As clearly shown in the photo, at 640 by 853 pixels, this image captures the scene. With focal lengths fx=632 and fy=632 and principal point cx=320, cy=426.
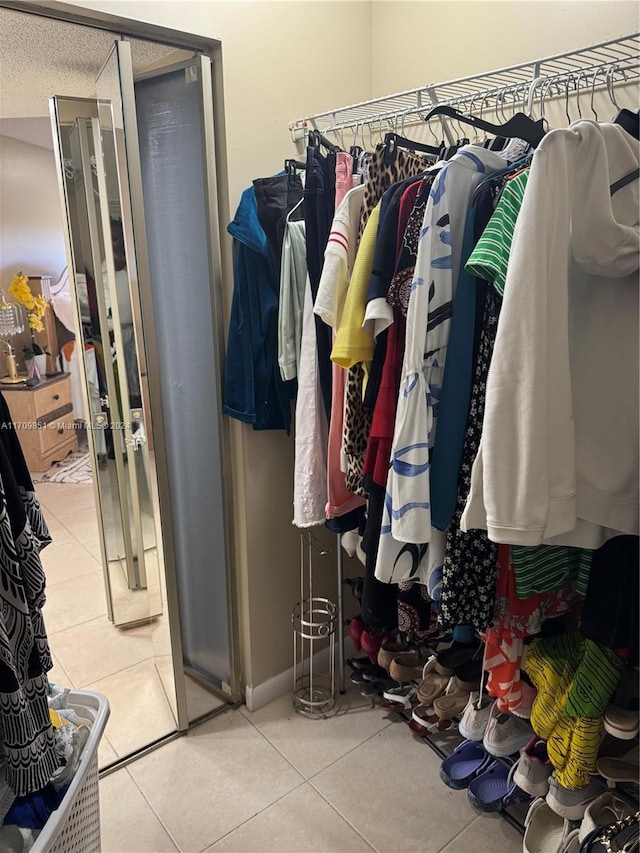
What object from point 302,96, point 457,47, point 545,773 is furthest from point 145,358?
point 545,773

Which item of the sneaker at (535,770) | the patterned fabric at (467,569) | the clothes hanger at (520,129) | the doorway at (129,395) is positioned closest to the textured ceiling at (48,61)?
the doorway at (129,395)

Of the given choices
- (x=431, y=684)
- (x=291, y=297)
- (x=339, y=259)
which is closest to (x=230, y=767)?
(x=431, y=684)

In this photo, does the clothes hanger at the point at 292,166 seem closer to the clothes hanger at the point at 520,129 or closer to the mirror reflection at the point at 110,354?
the mirror reflection at the point at 110,354

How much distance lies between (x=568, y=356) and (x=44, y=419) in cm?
144

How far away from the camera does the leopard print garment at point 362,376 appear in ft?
4.75

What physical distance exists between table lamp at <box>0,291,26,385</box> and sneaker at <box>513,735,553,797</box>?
5.44 feet

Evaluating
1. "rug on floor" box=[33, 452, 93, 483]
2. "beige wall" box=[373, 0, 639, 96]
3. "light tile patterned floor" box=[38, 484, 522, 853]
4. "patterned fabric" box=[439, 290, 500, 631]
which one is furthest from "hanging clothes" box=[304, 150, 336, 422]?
"light tile patterned floor" box=[38, 484, 522, 853]

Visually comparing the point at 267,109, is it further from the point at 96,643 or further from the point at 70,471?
the point at 96,643

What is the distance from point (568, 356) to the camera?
3.43 ft

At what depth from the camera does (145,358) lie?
1.79 metres

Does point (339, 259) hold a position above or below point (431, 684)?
above

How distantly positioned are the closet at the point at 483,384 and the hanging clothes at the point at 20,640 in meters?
0.69

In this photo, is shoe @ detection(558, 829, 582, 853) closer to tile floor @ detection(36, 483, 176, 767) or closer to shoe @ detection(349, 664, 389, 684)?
shoe @ detection(349, 664, 389, 684)

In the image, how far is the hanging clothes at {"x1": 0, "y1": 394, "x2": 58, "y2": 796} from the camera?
113cm
